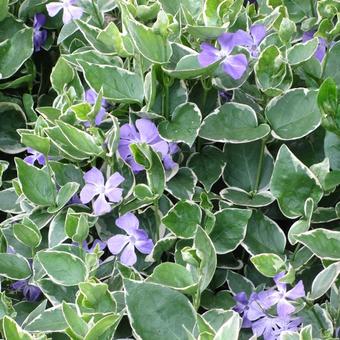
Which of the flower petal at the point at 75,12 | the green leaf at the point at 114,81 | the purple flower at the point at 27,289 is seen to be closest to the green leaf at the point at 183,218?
the green leaf at the point at 114,81

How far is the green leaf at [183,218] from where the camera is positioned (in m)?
1.13

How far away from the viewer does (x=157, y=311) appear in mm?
1021

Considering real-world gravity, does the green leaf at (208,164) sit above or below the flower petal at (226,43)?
below

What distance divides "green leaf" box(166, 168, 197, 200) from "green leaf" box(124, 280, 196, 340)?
0.21 m

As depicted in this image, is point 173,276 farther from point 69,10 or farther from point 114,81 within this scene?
point 69,10

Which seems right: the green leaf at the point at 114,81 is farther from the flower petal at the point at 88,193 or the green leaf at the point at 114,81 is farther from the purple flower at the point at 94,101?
the flower petal at the point at 88,193

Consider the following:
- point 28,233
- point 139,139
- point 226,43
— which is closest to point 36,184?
point 28,233

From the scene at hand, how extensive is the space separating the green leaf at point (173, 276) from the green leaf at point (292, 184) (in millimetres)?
202

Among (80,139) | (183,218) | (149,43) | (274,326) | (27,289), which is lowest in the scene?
(27,289)

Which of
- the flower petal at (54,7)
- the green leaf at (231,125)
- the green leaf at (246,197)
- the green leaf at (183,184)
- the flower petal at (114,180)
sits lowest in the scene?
the green leaf at (246,197)

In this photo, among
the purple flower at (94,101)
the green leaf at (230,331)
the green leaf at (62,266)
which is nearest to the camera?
the green leaf at (230,331)

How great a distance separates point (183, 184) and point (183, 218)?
89 millimetres

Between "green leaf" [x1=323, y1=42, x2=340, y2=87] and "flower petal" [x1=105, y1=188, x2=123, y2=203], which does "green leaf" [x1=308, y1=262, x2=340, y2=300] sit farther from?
"green leaf" [x1=323, y1=42, x2=340, y2=87]

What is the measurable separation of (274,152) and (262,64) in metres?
0.19
